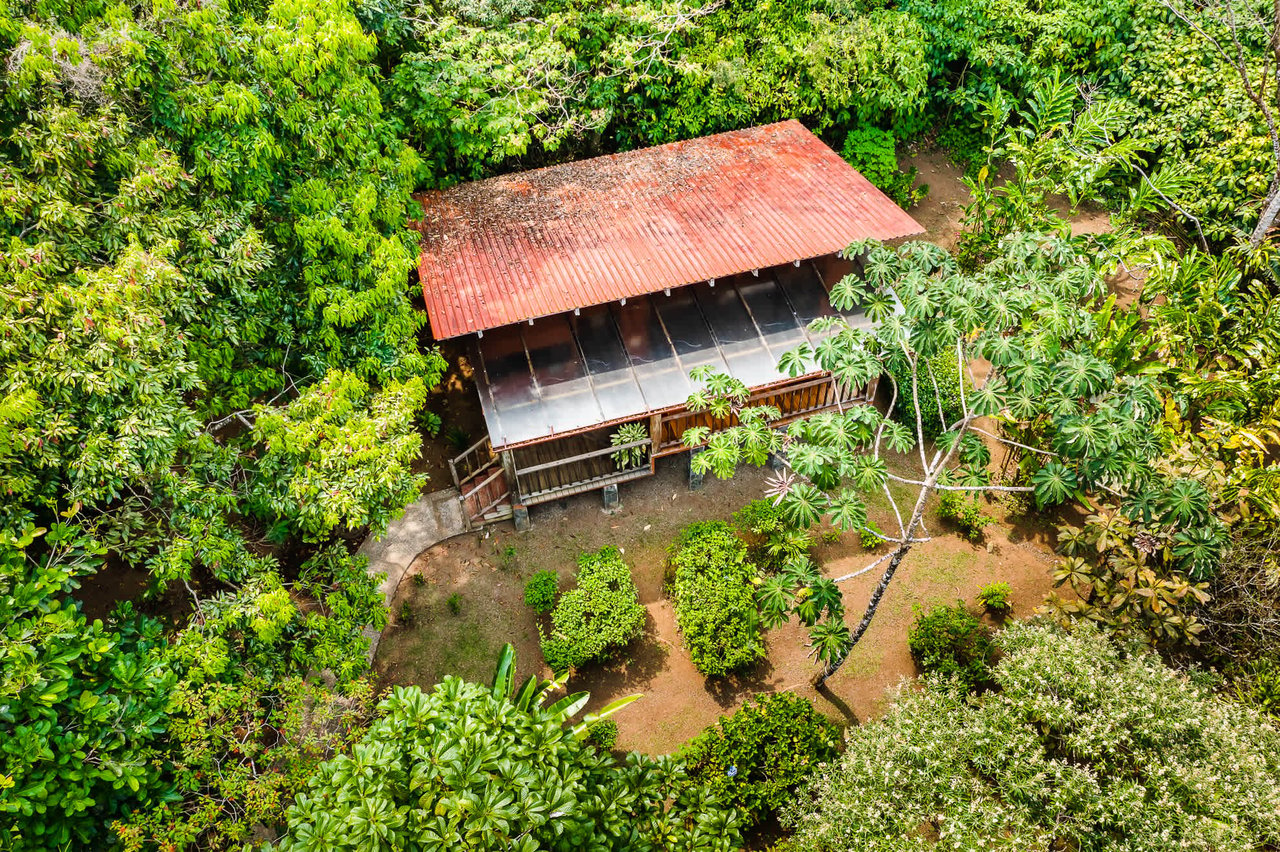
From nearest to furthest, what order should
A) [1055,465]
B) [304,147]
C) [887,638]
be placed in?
[1055,465]
[304,147]
[887,638]

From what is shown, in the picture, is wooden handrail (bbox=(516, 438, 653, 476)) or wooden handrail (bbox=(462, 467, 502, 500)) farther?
wooden handrail (bbox=(462, 467, 502, 500))

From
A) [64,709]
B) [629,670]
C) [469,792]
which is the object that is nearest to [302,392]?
[64,709]

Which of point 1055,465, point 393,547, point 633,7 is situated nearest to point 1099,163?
point 1055,465

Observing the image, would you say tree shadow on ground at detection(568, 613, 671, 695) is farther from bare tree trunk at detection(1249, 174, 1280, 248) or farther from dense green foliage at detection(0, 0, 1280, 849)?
bare tree trunk at detection(1249, 174, 1280, 248)

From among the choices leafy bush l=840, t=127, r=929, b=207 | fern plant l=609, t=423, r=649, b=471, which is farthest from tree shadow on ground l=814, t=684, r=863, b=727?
leafy bush l=840, t=127, r=929, b=207

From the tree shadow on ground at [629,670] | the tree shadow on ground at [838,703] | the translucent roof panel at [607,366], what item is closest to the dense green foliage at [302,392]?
the tree shadow on ground at [838,703]

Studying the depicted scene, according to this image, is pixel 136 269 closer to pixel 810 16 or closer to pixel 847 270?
pixel 847 270

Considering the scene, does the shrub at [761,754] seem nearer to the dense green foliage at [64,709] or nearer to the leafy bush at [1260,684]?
the leafy bush at [1260,684]
